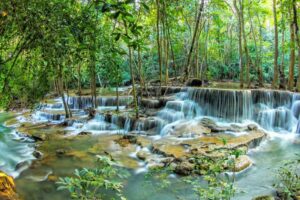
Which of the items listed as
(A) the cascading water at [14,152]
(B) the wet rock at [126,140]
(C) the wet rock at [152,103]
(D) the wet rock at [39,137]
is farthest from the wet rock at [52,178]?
(C) the wet rock at [152,103]

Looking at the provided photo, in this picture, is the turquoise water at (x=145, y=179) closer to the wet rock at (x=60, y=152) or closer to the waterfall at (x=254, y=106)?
the wet rock at (x=60, y=152)

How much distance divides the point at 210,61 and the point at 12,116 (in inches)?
756

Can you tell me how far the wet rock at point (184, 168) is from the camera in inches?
270

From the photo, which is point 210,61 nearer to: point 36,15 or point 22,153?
point 22,153

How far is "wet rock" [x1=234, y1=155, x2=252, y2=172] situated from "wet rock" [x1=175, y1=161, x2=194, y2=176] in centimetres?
Result: 113

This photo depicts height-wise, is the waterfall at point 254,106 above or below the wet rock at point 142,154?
above

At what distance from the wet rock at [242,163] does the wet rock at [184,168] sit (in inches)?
44.4

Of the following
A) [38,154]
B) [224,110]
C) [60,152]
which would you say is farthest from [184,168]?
[224,110]

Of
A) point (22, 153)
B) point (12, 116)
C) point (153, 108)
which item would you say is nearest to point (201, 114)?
point (153, 108)

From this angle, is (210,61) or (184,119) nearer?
(184,119)

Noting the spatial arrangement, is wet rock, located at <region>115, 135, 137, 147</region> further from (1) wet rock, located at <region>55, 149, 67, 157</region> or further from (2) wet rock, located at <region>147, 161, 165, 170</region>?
(2) wet rock, located at <region>147, 161, 165, 170</region>

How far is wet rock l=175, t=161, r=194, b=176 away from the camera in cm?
685

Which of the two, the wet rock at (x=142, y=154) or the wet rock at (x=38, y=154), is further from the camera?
the wet rock at (x=38, y=154)

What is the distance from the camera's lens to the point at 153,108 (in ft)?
46.0
